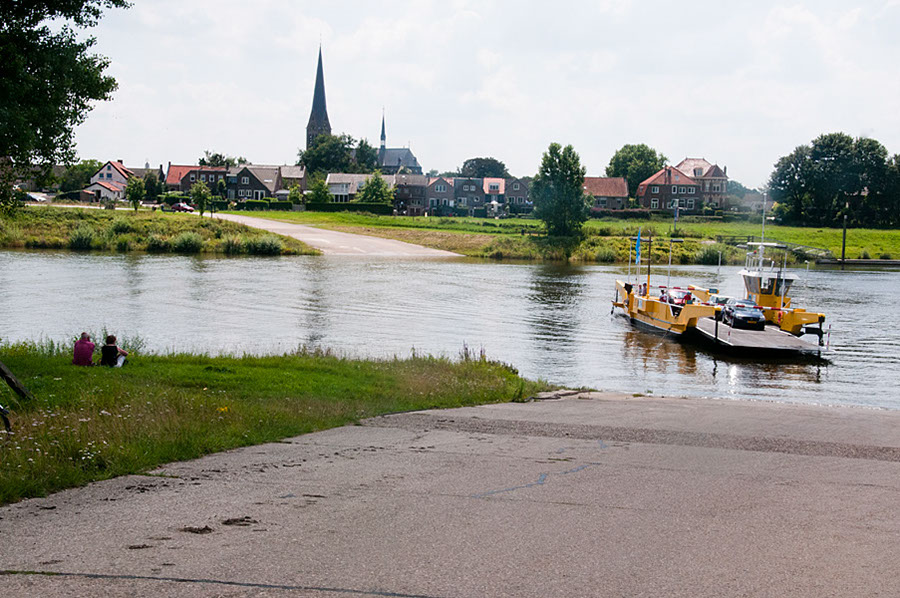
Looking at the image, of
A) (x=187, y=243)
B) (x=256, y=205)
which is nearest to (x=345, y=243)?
(x=187, y=243)

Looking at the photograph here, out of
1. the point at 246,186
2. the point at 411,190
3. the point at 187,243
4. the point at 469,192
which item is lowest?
the point at 187,243

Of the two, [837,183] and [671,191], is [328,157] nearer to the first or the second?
[671,191]

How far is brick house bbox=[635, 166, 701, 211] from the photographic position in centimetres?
14400

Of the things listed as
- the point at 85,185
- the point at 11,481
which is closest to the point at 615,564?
the point at 11,481

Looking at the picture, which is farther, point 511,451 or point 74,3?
point 74,3

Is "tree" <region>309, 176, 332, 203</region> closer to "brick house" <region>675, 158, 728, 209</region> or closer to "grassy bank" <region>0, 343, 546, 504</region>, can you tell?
"brick house" <region>675, 158, 728, 209</region>

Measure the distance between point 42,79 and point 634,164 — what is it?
6123 inches

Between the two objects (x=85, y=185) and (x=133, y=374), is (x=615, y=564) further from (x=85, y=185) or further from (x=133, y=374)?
(x=85, y=185)

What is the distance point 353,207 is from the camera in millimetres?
128750

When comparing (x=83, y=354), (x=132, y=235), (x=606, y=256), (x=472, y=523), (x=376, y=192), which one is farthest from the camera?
(x=376, y=192)

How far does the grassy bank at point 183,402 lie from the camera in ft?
33.3

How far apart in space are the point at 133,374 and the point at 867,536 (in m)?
13.7

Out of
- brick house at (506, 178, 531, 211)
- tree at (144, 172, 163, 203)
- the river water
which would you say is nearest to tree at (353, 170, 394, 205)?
tree at (144, 172, 163, 203)

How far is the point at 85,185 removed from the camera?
5955 inches
